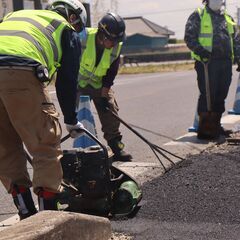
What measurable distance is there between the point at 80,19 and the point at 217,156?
2969mm

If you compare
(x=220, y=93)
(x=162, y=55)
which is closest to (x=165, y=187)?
(x=220, y=93)

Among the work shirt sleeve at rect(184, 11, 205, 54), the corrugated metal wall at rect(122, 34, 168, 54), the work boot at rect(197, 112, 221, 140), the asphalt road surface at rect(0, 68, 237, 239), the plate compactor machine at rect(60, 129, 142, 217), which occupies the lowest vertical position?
the corrugated metal wall at rect(122, 34, 168, 54)

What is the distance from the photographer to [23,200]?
445 centimetres

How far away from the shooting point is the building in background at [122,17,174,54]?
281ft

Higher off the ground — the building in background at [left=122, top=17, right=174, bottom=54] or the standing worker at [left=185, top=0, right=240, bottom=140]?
the standing worker at [left=185, top=0, right=240, bottom=140]

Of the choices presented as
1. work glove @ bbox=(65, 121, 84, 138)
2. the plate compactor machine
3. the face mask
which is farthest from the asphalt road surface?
the face mask

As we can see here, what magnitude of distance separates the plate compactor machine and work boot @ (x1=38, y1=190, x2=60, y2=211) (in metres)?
0.35

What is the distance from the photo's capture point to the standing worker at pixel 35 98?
4055mm

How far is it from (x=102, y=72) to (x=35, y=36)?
3.00 m

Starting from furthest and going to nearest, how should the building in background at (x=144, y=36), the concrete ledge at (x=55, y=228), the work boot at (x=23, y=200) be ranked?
the building in background at (x=144, y=36)
the work boot at (x=23, y=200)
the concrete ledge at (x=55, y=228)

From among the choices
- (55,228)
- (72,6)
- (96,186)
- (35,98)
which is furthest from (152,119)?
(55,228)

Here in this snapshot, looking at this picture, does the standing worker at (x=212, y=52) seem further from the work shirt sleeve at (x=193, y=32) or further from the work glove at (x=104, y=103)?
the work glove at (x=104, y=103)

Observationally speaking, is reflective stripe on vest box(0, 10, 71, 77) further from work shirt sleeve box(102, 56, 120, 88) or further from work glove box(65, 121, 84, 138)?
work shirt sleeve box(102, 56, 120, 88)

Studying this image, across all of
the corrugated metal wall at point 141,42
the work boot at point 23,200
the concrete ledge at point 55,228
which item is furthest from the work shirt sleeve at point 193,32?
the corrugated metal wall at point 141,42
